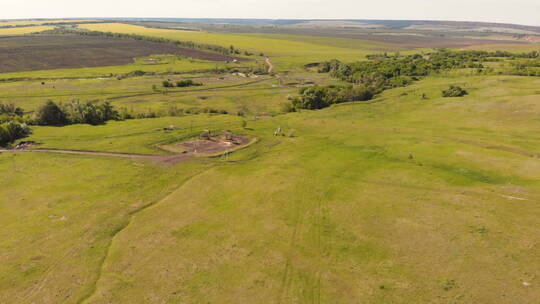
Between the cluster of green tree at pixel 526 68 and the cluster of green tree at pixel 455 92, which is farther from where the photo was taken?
the cluster of green tree at pixel 526 68

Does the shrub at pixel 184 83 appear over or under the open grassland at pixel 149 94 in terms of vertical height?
over

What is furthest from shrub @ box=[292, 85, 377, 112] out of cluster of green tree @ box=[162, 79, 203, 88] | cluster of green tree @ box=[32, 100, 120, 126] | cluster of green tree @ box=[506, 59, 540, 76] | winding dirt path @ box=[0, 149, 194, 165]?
cluster of green tree @ box=[506, 59, 540, 76]

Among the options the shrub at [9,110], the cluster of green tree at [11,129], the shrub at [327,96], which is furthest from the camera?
the shrub at [327,96]

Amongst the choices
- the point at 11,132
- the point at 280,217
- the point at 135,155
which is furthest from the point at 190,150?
the point at 11,132

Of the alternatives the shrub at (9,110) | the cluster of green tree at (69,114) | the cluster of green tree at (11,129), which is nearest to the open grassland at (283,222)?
the cluster of green tree at (11,129)

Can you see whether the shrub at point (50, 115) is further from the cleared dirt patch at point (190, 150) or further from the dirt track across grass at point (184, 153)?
the dirt track across grass at point (184, 153)

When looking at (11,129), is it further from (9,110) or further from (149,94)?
(149,94)

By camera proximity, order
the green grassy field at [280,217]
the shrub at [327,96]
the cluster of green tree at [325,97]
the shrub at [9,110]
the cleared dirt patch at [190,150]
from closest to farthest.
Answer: the green grassy field at [280,217], the cleared dirt patch at [190,150], the shrub at [9,110], the cluster of green tree at [325,97], the shrub at [327,96]
